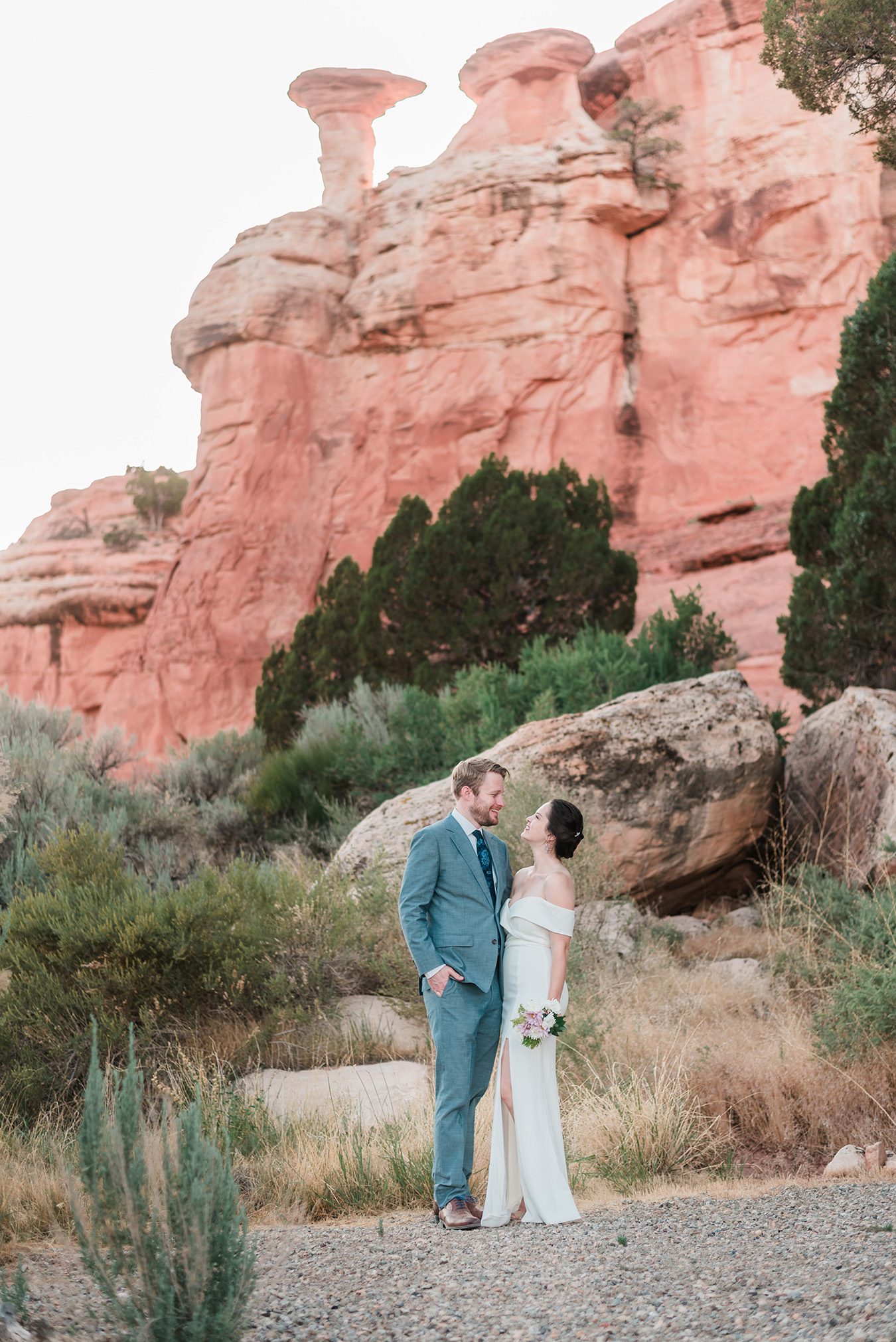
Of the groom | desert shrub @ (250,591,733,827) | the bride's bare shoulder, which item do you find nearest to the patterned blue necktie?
the groom

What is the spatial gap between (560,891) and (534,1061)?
0.63 meters

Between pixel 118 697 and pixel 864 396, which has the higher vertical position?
pixel 864 396

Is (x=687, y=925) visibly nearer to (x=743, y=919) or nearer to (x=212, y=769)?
(x=743, y=919)

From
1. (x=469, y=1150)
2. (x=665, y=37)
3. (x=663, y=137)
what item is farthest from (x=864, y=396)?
(x=665, y=37)

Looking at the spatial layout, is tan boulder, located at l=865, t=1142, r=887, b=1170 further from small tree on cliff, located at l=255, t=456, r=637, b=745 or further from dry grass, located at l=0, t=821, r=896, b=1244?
small tree on cliff, located at l=255, t=456, r=637, b=745

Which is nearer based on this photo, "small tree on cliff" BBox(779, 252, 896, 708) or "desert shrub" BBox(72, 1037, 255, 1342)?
"desert shrub" BBox(72, 1037, 255, 1342)

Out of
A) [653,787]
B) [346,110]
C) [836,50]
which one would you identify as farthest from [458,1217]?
[346,110]

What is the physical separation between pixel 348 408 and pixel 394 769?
62.3ft

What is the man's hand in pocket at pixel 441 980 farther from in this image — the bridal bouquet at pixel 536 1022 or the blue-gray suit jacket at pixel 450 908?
the bridal bouquet at pixel 536 1022

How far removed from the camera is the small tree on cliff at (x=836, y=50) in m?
9.98

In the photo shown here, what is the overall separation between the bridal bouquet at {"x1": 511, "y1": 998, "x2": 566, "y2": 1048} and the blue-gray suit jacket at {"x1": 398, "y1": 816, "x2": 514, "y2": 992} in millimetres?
172

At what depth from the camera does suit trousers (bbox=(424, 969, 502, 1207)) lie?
4.43m

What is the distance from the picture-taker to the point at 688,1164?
5426 millimetres

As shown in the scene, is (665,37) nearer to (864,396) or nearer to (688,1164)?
(864,396)
